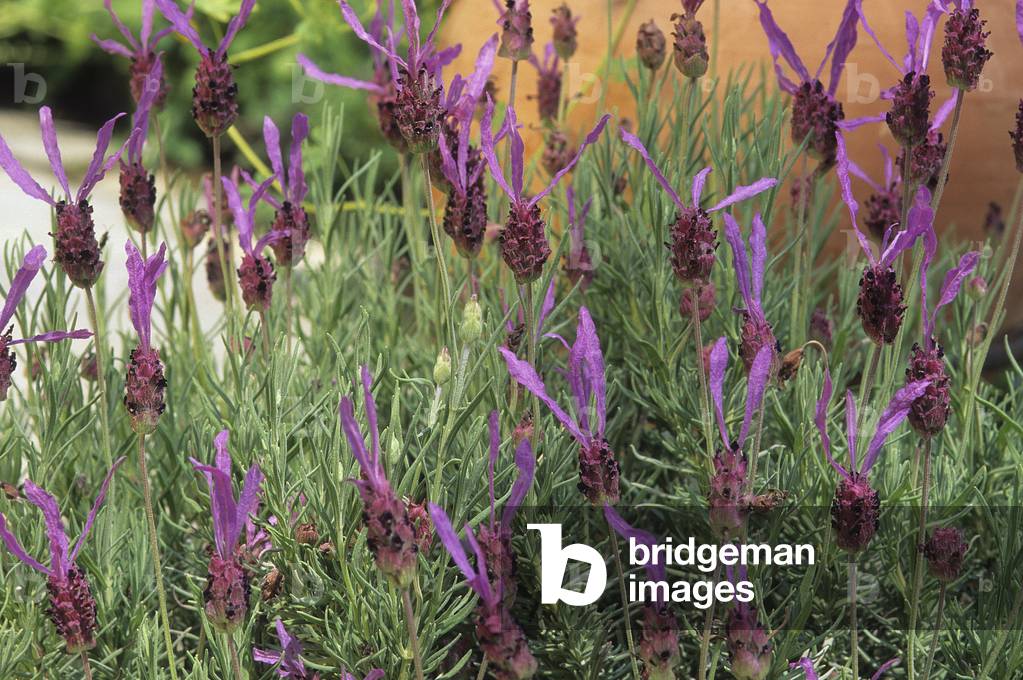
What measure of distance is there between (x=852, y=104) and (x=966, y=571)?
0.55 metres

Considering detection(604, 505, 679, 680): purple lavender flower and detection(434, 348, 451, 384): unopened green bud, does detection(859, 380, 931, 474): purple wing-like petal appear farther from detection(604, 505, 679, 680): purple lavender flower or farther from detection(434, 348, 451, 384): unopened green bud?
detection(434, 348, 451, 384): unopened green bud

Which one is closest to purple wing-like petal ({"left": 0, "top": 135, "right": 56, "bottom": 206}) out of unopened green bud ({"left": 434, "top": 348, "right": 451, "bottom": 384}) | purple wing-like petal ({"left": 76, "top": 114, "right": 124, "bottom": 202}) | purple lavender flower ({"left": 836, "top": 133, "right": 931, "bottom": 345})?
purple wing-like petal ({"left": 76, "top": 114, "right": 124, "bottom": 202})

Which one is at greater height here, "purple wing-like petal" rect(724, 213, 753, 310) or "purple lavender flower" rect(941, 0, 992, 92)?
"purple lavender flower" rect(941, 0, 992, 92)

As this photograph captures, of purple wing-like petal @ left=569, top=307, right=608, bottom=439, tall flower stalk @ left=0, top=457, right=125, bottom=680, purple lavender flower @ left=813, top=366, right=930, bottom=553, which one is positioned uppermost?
purple wing-like petal @ left=569, top=307, right=608, bottom=439

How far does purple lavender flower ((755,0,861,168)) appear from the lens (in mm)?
810

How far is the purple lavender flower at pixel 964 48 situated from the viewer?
76cm

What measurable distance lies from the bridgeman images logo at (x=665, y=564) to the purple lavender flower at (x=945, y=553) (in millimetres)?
77

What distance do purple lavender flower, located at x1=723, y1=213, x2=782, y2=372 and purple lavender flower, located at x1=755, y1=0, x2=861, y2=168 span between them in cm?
17

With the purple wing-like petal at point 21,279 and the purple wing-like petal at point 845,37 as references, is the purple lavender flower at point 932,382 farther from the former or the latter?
the purple wing-like petal at point 21,279

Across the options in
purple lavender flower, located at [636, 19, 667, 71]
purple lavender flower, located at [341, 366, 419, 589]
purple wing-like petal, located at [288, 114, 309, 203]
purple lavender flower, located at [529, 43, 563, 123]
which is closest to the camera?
purple lavender flower, located at [341, 366, 419, 589]

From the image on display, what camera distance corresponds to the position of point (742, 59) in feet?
4.33

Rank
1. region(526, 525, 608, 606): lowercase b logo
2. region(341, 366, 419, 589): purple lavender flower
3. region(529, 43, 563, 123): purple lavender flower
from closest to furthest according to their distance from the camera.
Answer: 1. region(341, 366, 419, 589): purple lavender flower
2. region(526, 525, 608, 606): lowercase b logo
3. region(529, 43, 563, 123): purple lavender flower

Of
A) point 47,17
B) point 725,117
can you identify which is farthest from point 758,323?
point 47,17

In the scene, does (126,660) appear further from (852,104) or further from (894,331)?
(852,104)
